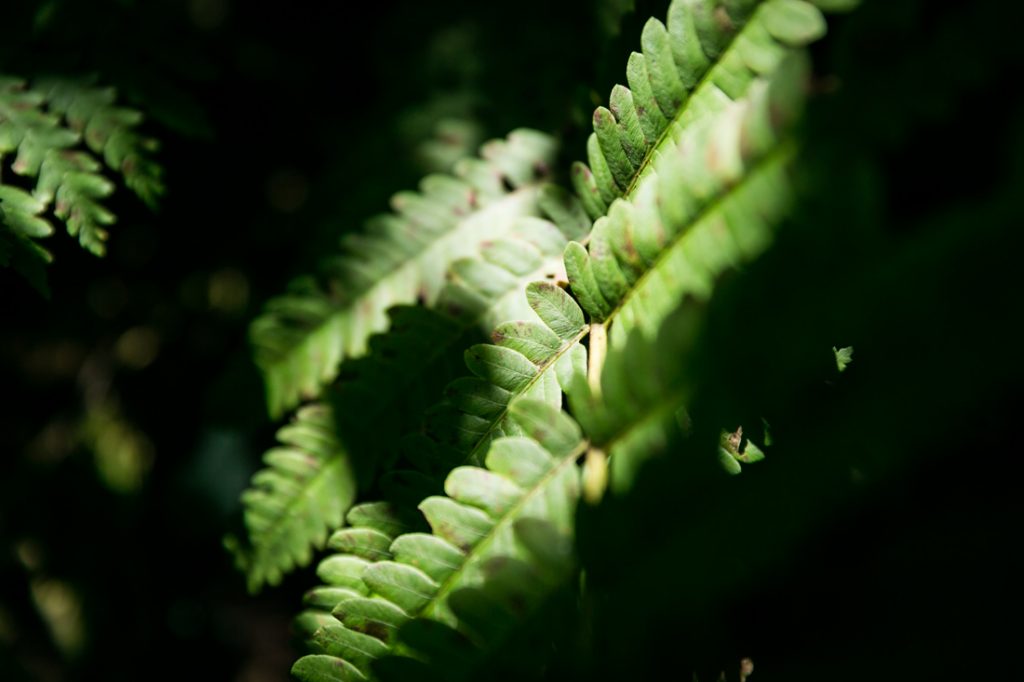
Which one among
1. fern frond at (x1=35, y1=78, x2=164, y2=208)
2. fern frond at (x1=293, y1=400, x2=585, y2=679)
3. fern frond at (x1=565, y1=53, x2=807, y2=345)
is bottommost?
fern frond at (x1=293, y1=400, x2=585, y2=679)

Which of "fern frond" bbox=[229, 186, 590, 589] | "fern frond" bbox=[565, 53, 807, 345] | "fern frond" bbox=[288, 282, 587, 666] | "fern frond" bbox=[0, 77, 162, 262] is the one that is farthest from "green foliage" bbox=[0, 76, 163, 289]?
"fern frond" bbox=[565, 53, 807, 345]

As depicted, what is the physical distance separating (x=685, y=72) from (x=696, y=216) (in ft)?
0.72

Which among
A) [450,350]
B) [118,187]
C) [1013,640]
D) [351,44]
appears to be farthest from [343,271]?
[351,44]

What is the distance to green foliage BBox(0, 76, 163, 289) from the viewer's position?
0.92 m

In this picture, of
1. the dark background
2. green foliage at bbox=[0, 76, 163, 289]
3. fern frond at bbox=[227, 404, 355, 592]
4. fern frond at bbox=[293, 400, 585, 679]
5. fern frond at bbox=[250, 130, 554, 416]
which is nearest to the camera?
the dark background

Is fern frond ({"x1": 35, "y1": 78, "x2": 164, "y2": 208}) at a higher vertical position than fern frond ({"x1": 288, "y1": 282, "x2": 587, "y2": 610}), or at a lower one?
higher

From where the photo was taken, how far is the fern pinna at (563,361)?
1.98ft

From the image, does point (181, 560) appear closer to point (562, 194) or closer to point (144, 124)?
point (144, 124)

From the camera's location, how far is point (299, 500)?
1.07 m

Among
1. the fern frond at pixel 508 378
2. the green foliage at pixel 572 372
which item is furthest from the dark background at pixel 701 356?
the fern frond at pixel 508 378

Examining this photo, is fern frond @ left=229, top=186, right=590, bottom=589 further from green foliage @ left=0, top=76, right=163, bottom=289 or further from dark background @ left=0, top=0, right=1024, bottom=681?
green foliage @ left=0, top=76, right=163, bottom=289

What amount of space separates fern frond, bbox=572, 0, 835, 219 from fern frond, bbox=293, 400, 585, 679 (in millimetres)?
321

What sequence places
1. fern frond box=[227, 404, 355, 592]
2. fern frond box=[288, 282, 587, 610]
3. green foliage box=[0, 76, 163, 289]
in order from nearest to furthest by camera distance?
1. fern frond box=[288, 282, 587, 610]
2. green foliage box=[0, 76, 163, 289]
3. fern frond box=[227, 404, 355, 592]

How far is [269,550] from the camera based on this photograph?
1.08m
